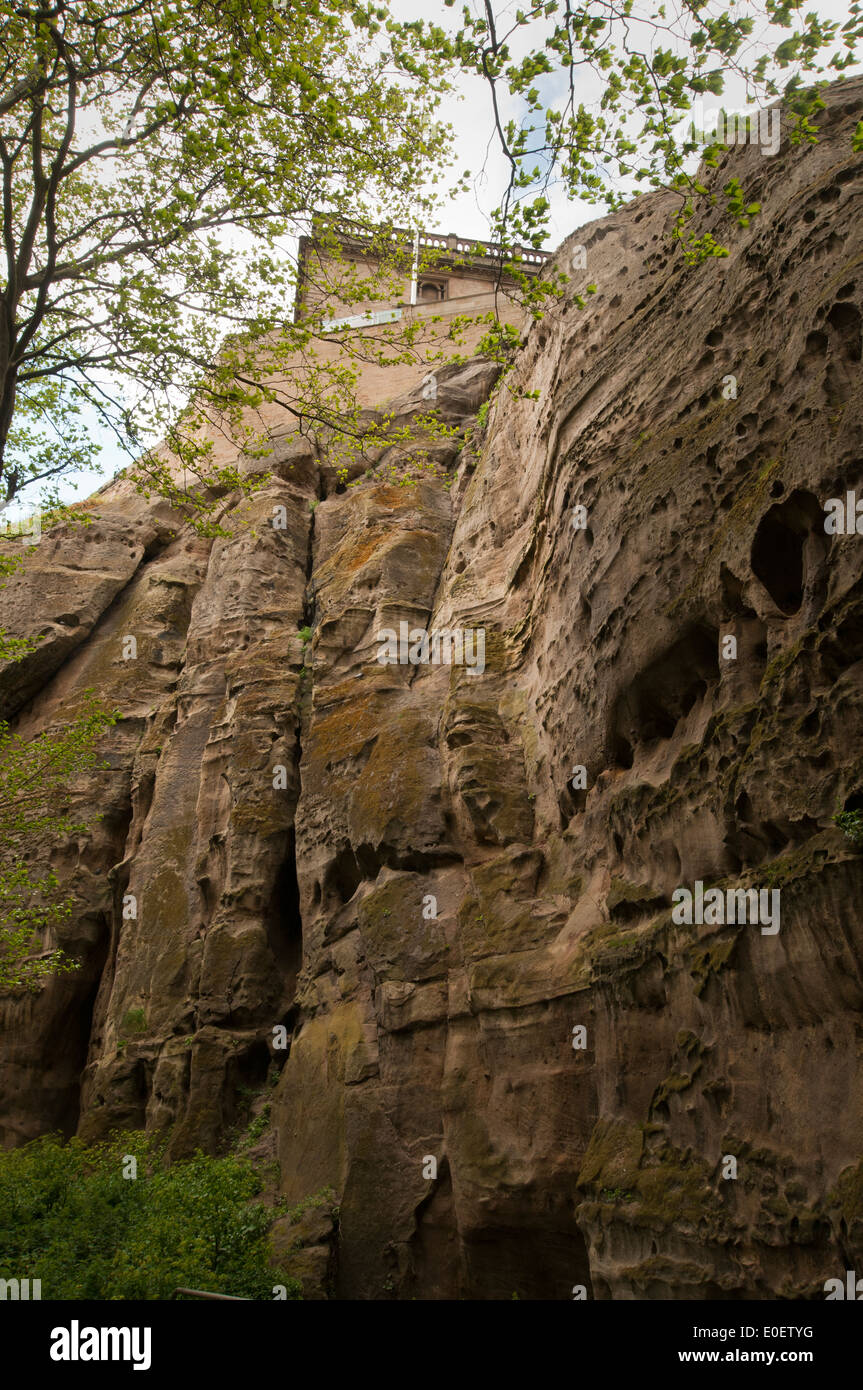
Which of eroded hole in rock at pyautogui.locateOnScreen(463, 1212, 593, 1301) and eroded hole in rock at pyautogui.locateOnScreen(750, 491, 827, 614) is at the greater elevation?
eroded hole in rock at pyautogui.locateOnScreen(750, 491, 827, 614)

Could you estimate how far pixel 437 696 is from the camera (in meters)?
17.7

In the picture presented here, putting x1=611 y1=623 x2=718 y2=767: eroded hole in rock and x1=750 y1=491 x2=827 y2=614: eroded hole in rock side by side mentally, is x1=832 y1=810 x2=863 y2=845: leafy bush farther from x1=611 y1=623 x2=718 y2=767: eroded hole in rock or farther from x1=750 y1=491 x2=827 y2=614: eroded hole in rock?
x1=611 y1=623 x2=718 y2=767: eroded hole in rock

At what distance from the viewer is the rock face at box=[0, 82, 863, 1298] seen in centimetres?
836

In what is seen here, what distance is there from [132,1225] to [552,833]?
7.80m

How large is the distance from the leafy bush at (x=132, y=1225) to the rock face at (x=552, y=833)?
1027mm

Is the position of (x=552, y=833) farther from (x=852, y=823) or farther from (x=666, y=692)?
(x=852, y=823)

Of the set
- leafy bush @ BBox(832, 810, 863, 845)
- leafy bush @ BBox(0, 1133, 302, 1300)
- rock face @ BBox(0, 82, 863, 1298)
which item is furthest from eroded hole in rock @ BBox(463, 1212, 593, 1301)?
leafy bush @ BBox(832, 810, 863, 845)

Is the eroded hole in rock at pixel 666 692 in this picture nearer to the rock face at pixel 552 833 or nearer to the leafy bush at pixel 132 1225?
the rock face at pixel 552 833

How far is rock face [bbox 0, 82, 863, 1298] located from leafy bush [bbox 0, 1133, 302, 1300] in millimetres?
1027

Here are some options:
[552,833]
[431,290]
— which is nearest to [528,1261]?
[552,833]

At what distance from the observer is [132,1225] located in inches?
532

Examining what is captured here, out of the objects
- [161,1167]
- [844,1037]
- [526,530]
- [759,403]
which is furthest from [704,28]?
[161,1167]

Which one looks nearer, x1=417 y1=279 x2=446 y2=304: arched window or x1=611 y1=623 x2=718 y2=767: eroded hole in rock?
x1=611 y1=623 x2=718 y2=767: eroded hole in rock

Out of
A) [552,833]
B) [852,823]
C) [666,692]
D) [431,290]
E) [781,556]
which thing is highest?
[431,290]
